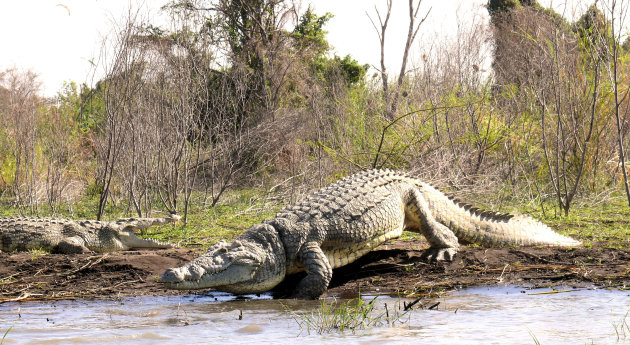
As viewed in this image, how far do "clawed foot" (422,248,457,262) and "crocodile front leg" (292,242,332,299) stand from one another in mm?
1226

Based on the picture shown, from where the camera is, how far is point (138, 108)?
31.8 ft

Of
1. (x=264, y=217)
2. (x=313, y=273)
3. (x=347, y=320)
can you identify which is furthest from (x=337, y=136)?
(x=347, y=320)

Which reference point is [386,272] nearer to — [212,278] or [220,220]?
[212,278]

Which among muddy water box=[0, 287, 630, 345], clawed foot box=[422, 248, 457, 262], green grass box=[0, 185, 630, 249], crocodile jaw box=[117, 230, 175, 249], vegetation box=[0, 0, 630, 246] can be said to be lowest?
muddy water box=[0, 287, 630, 345]

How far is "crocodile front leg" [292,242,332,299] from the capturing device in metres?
4.99

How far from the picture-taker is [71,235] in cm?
811

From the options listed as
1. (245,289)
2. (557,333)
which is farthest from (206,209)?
(557,333)

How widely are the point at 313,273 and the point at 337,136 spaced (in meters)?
8.07

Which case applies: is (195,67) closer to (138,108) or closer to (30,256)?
(138,108)

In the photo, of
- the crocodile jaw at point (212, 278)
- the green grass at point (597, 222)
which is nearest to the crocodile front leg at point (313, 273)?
the crocodile jaw at point (212, 278)

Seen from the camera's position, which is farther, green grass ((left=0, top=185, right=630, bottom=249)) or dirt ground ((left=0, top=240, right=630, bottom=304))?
green grass ((left=0, top=185, right=630, bottom=249))

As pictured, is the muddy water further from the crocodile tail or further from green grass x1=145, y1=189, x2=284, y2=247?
green grass x1=145, y1=189, x2=284, y2=247

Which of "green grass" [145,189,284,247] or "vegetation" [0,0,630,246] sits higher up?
"vegetation" [0,0,630,246]

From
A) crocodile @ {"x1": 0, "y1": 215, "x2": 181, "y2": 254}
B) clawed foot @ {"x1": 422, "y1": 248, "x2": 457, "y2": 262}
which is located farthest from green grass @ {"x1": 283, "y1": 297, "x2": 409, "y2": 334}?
crocodile @ {"x1": 0, "y1": 215, "x2": 181, "y2": 254}
